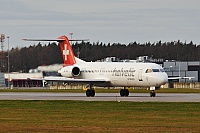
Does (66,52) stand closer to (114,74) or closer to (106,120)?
(114,74)

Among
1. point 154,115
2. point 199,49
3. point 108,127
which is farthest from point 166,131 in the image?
point 199,49

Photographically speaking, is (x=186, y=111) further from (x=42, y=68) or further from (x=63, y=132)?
(x=42, y=68)

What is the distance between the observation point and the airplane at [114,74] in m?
60.8

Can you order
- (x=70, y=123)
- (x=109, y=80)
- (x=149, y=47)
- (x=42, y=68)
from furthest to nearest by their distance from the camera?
(x=149, y=47), (x=42, y=68), (x=109, y=80), (x=70, y=123)

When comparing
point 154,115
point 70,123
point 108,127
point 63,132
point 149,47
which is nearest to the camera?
point 63,132

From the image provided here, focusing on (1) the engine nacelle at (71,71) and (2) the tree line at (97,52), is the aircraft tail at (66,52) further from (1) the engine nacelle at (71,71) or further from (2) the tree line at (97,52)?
(2) the tree line at (97,52)

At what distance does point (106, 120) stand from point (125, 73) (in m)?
31.4

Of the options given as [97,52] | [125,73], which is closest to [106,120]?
[125,73]

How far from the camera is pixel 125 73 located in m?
62.3

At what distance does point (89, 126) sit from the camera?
91.5 ft

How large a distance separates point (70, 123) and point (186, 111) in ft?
32.4

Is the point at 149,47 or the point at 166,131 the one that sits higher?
the point at 149,47

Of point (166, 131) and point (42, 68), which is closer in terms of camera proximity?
point (166, 131)

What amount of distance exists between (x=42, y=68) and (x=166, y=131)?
67186 mm
